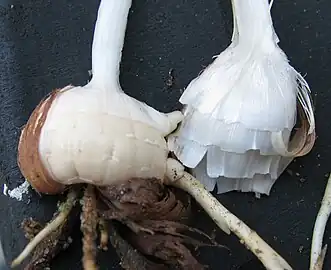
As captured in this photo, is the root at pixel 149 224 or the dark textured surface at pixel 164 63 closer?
the root at pixel 149 224

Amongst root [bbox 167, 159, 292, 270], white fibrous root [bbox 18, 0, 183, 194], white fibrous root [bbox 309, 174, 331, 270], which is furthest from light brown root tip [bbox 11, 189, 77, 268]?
white fibrous root [bbox 309, 174, 331, 270]

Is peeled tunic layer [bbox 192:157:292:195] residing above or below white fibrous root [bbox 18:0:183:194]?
below

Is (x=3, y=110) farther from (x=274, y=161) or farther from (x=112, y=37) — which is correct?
(x=274, y=161)

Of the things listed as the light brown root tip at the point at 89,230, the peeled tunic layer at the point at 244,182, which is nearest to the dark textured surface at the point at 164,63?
the peeled tunic layer at the point at 244,182

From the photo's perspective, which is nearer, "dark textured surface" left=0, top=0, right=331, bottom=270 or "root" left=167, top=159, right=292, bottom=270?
"root" left=167, top=159, right=292, bottom=270

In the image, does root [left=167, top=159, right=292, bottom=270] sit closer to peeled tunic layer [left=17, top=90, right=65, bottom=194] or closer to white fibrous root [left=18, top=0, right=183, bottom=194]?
white fibrous root [left=18, top=0, right=183, bottom=194]

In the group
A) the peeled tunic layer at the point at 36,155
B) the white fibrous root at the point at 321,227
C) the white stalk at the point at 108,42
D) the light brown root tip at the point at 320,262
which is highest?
the white stalk at the point at 108,42

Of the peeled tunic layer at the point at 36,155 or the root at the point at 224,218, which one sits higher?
the peeled tunic layer at the point at 36,155

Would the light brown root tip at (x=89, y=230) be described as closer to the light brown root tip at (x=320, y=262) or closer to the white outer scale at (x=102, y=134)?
the white outer scale at (x=102, y=134)
